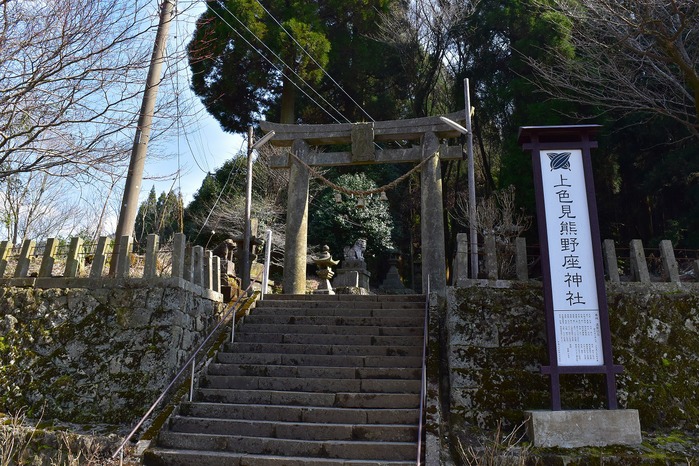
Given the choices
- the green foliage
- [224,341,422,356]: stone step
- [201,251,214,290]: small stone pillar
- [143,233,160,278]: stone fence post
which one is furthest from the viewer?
the green foliage

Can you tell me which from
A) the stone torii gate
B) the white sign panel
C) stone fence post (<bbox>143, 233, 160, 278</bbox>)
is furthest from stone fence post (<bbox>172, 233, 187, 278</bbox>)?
the white sign panel

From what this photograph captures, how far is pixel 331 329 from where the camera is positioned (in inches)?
306

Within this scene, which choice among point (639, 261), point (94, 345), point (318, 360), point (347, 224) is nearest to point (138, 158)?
point (94, 345)

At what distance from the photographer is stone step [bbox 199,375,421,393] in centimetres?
635

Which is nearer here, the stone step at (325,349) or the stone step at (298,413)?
the stone step at (298,413)

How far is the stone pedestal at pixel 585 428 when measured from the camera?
17.6ft

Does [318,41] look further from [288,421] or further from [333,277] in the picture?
[288,421]

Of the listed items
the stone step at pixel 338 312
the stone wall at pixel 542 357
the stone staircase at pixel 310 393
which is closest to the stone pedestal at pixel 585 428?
the stone wall at pixel 542 357

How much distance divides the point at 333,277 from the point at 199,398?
1059 centimetres

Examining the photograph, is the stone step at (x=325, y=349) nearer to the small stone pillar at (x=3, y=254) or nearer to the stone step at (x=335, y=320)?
the stone step at (x=335, y=320)

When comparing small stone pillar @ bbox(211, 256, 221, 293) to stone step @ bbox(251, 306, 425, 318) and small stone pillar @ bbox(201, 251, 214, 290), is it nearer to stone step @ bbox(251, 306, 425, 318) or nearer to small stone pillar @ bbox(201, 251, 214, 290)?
small stone pillar @ bbox(201, 251, 214, 290)

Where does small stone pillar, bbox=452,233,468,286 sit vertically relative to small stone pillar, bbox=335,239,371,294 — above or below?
below

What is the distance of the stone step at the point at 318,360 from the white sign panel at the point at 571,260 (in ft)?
6.20

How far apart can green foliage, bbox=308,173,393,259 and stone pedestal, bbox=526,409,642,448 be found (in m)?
13.6
